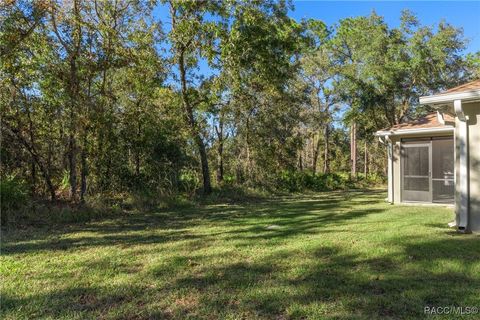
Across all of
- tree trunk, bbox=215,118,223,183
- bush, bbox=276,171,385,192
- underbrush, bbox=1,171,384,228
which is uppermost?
tree trunk, bbox=215,118,223,183

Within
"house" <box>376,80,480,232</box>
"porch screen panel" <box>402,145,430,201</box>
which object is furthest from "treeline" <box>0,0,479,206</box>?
"porch screen panel" <box>402,145,430,201</box>

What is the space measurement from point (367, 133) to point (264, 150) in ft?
28.5

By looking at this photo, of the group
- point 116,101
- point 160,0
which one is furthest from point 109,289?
point 160,0

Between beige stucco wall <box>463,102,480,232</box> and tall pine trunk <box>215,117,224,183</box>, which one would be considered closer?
beige stucco wall <box>463,102,480,232</box>

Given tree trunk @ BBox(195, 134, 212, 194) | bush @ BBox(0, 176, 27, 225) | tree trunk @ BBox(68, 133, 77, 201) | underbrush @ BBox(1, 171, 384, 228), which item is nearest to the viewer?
bush @ BBox(0, 176, 27, 225)

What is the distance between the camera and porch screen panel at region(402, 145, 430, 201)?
10.6 meters

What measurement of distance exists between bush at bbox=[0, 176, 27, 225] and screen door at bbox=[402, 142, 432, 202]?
1037cm

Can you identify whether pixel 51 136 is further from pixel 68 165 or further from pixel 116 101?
pixel 116 101

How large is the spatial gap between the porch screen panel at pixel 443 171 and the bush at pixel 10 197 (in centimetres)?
1077

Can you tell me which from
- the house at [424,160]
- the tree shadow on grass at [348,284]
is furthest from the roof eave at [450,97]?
the tree shadow on grass at [348,284]

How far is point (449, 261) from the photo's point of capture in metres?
4.48

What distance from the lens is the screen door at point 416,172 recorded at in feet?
34.5

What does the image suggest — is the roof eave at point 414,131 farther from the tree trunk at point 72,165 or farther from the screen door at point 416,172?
Answer: the tree trunk at point 72,165

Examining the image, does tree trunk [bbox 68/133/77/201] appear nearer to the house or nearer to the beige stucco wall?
Answer: the house
